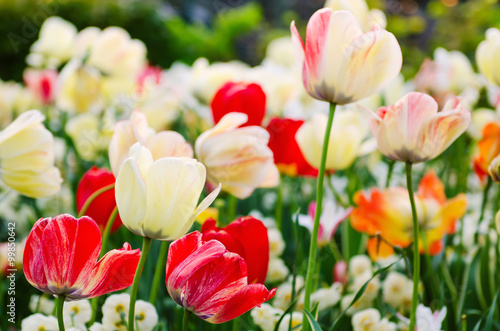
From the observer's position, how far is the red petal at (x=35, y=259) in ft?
1.32

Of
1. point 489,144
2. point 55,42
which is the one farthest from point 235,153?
point 55,42

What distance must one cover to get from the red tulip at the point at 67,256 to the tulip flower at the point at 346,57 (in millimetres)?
224

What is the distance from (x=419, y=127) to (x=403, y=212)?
0.24 meters

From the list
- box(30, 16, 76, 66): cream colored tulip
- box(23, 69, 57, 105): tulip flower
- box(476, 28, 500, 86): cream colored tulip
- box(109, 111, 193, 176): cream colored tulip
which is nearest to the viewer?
box(109, 111, 193, 176): cream colored tulip

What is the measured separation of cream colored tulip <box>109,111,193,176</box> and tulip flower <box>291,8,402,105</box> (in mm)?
135

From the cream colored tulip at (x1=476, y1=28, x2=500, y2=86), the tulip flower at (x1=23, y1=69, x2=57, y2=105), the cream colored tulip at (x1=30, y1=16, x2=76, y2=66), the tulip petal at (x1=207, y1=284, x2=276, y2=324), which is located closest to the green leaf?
the tulip petal at (x1=207, y1=284, x2=276, y2=324)

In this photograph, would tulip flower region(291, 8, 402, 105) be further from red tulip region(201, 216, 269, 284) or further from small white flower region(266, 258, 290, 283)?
small white flower region(266, 258, 290, 283)

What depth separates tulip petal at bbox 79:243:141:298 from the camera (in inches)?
16.0

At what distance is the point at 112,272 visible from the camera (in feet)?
A: 1.35

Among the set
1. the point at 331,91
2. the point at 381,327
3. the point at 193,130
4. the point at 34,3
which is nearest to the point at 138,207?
the point at 331,91

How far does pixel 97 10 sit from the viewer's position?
11.1 ft

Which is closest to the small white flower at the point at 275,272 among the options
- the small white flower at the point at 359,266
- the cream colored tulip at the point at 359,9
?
the small white flower at the point at 359,266

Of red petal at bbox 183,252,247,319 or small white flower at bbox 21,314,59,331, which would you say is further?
small white flower at bbox 21,314,59,331

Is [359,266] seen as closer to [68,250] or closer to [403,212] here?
[403,212]
